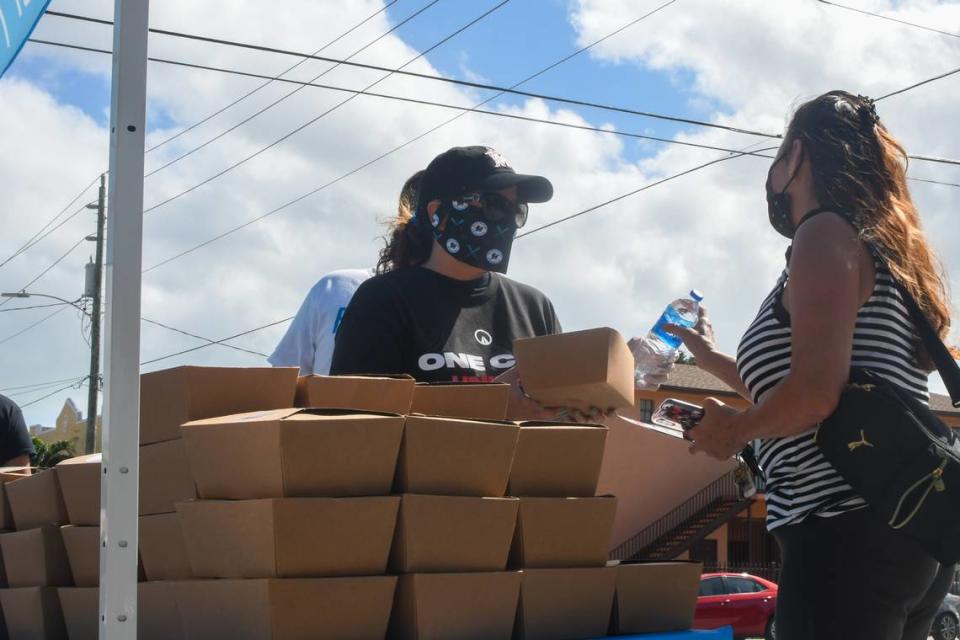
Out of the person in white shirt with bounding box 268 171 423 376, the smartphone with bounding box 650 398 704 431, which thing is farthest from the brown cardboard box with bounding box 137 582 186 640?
the person in white shirt with bounding box 268 171 423 376

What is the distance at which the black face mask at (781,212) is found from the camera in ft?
8.41

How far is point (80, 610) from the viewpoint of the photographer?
2.84 meters

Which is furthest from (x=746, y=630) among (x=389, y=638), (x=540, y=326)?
(x=389, y=638)

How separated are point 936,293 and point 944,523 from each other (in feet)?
1.92

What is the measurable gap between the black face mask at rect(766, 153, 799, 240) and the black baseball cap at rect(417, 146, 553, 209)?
955mm

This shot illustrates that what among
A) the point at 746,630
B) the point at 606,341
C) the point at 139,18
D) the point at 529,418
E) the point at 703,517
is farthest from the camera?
the point at 703,517

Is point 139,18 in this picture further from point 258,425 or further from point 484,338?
point 484,338

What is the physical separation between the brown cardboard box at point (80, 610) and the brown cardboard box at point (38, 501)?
0.21 metres

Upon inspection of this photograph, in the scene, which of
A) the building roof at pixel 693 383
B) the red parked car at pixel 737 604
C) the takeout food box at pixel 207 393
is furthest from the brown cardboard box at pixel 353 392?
the building roof at pixel 693 383

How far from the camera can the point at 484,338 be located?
3.44m

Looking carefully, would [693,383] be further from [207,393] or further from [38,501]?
[207,393]

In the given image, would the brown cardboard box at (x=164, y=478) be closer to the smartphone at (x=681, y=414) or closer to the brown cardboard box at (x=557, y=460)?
the brown cardboard box at (x=557, y=460)

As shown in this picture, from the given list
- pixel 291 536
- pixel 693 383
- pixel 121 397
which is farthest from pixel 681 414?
pixel 693 383

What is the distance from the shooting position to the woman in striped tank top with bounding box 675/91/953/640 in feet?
7.23
